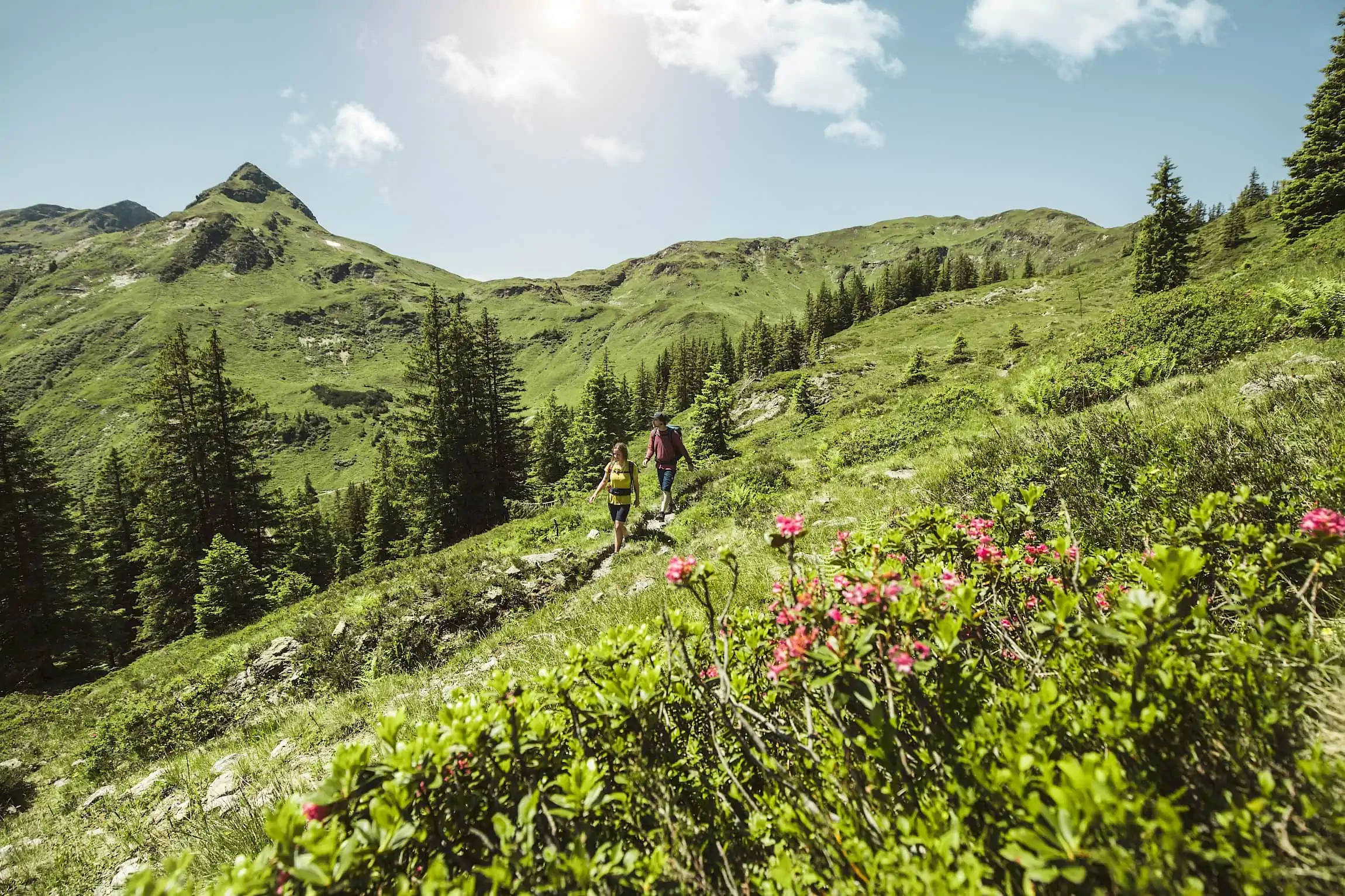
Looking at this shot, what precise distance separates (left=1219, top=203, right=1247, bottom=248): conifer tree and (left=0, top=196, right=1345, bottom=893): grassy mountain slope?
153 ft

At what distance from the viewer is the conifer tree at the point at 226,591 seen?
18.7 metres

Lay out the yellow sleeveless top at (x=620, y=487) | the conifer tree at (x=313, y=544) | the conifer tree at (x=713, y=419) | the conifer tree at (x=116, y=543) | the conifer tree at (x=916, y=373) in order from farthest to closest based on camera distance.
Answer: the conifer tree at (x=313, y=544)
the conifer tree at (x=116, y=543)
the conifer tree at (x=916, y=373)
the conifer tree at (x=713, y=419)
the yellow sleeveless top at (x=620, y=487)

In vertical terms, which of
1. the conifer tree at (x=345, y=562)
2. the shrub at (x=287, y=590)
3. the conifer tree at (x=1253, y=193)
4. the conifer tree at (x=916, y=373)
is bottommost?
the conifer tree at (x=345, y=562)

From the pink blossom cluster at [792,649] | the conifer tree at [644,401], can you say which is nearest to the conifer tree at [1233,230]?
the conifer tree at [644,401]

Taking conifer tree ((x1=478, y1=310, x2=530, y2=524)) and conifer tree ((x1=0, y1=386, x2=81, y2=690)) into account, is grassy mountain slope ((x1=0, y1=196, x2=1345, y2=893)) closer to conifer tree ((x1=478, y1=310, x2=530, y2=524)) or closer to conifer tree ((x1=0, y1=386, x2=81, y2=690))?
conifer tree ((x1=0, y1=386, x2=81, y2=690))

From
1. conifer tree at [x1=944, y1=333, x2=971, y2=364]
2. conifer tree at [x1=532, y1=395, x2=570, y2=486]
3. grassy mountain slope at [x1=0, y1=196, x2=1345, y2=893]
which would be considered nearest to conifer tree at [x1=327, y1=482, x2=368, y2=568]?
conifer tree at [x1=532, y1=395, x2=570, y2=486]

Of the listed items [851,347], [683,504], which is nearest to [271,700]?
[683,504]

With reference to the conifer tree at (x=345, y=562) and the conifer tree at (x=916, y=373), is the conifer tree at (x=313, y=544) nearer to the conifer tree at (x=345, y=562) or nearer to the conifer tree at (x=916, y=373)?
the conifer tree at (x=345, y=562)

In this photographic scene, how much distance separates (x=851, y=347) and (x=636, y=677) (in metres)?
47.2

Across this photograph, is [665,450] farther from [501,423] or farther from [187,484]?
[187,484]

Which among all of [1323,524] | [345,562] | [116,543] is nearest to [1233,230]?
[1323,524]

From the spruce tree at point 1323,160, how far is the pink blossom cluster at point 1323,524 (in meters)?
43.4

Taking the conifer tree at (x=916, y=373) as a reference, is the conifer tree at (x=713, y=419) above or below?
below

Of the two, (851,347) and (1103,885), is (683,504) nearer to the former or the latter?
(1103,885)
